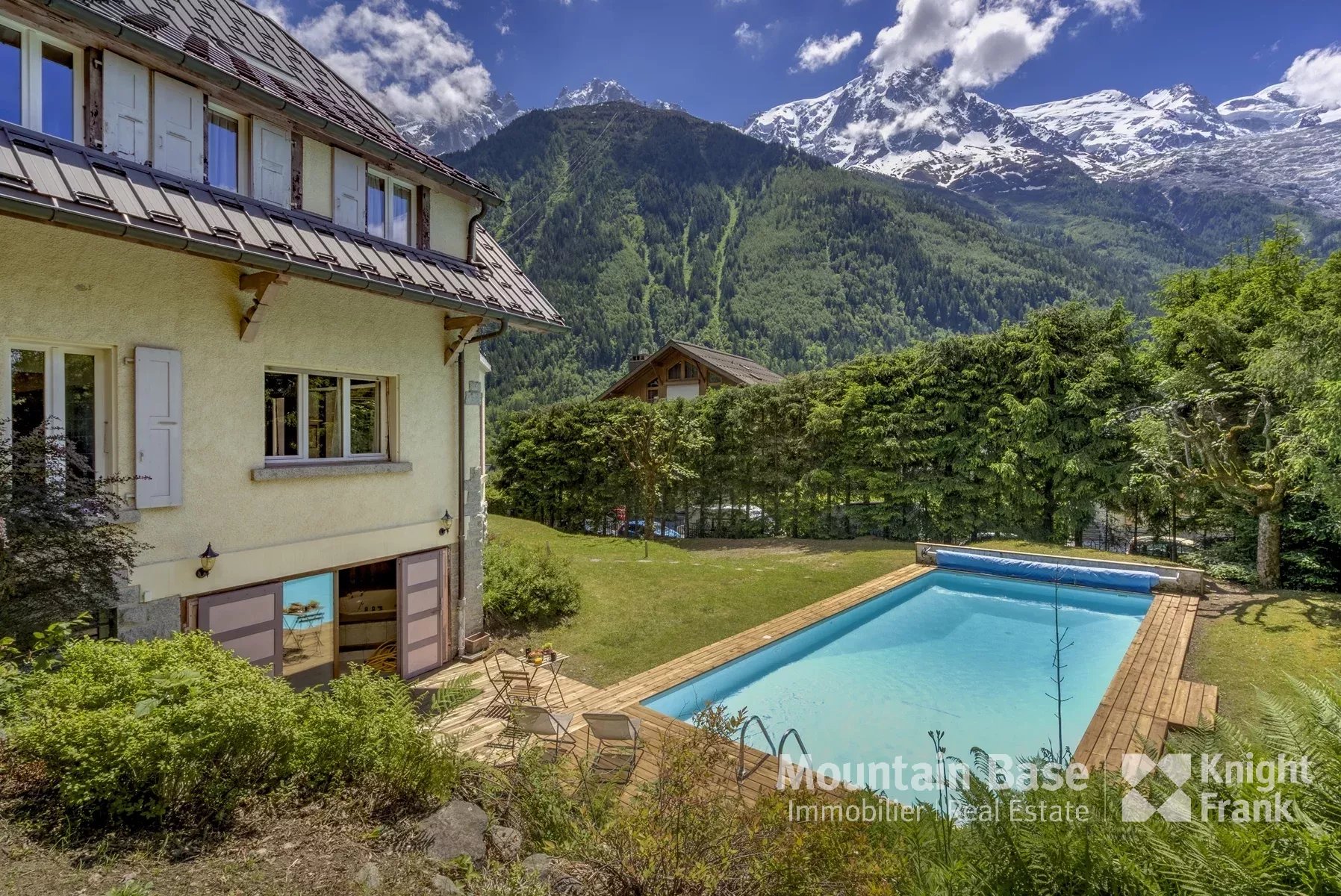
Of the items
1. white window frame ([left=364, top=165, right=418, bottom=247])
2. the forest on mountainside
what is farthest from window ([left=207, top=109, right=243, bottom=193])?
the forest on mountainside

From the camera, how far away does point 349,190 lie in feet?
23.0

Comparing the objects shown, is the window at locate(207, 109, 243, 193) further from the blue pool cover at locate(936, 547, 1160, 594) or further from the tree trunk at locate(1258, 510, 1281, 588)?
the tree trunk at locate(1258, 510, 1281, 588)

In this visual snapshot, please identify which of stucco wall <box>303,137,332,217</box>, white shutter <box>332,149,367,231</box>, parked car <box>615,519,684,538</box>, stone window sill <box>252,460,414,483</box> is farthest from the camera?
parked car <box>615,519,684,538</box>

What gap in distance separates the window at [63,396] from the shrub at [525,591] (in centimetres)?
569

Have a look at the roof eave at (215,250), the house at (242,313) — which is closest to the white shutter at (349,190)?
the house at (242,313)

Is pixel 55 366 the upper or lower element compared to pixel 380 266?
lower

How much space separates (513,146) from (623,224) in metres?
→ 36.0

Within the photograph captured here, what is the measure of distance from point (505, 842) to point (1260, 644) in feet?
36.2

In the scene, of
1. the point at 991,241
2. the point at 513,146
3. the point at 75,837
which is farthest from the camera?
the point at 513,146

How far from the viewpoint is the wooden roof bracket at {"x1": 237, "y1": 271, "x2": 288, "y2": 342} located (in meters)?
5.86

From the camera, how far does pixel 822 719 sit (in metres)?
8.19

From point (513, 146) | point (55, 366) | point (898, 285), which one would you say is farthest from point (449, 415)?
point (513, 146)

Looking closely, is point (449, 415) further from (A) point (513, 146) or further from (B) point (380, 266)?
(A) point (513, 146)

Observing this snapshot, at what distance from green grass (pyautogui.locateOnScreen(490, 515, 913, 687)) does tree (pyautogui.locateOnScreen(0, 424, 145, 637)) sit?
539 cm
